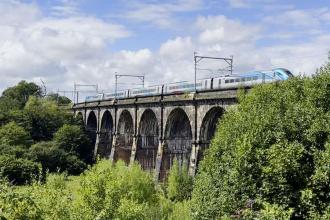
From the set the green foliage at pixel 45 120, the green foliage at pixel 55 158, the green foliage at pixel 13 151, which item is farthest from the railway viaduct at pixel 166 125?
the green foliage at pixel 13 151

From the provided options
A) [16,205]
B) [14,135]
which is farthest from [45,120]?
[16,205]

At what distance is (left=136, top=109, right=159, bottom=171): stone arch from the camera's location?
60.9 meters

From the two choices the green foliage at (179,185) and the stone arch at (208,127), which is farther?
the green foliage at (179,185)

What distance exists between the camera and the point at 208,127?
45.1 meters

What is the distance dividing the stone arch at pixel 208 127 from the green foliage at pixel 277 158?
52.0ft

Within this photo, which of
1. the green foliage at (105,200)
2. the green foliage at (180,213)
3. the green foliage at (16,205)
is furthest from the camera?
the green foliage at (180,213)

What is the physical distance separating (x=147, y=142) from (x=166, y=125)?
9680 millimetres

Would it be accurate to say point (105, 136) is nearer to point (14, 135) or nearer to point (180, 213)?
point (14, 135)

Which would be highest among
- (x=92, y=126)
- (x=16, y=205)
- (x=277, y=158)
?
(x=92, y=126)

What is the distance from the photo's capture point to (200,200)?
26.1 metres

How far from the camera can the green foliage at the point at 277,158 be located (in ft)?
71.9

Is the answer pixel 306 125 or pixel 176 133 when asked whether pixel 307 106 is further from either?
pixel 176 133

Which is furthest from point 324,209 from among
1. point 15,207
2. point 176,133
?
point 176,133

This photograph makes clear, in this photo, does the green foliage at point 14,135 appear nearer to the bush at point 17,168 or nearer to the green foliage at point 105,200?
the bush at point 17,168
